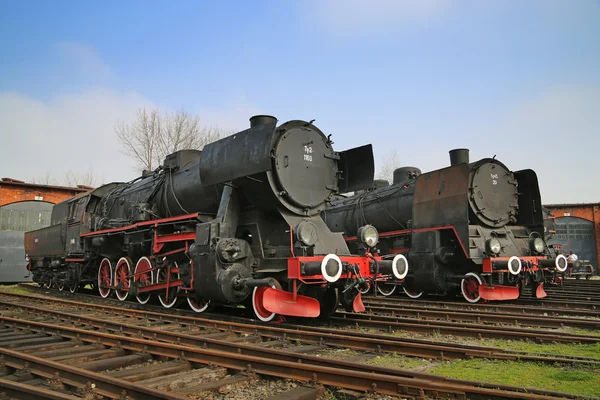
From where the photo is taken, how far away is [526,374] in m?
4.20

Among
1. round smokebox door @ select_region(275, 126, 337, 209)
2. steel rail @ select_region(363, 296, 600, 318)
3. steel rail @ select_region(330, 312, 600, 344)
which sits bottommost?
steel rail @ select_region(330, 312, 600, 344)

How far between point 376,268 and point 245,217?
8.20ft

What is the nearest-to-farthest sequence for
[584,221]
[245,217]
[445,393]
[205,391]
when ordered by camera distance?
[445,393] → [205,391] → [245,217] → [584,221]

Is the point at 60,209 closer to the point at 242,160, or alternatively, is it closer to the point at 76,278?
the point at 76,278

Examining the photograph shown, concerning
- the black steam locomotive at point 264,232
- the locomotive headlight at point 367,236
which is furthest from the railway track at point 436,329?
the locomotive headlight at point 367,236

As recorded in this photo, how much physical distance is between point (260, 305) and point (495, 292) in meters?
5.68

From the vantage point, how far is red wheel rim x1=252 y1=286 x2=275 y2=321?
7.39m

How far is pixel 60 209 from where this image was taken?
1562cm

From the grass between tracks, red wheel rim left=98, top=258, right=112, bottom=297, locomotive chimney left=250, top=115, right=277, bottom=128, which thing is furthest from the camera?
red wheel rim left=98, top=258, right=112, bottom=297

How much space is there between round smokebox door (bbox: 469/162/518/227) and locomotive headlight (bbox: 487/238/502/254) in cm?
71

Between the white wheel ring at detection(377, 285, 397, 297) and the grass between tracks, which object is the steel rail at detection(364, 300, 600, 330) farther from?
the white wheel ring at detection(377, 285, 397, 297)

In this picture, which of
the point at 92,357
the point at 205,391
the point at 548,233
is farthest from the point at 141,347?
the point at 548,233

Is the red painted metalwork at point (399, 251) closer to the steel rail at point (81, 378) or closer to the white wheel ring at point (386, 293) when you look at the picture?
the white wheel ring at point (386, 293)

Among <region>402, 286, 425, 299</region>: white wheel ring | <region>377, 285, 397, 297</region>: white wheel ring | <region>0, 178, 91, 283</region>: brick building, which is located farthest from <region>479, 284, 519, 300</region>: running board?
<region>0, 178, 91, 283</region>: brick building
